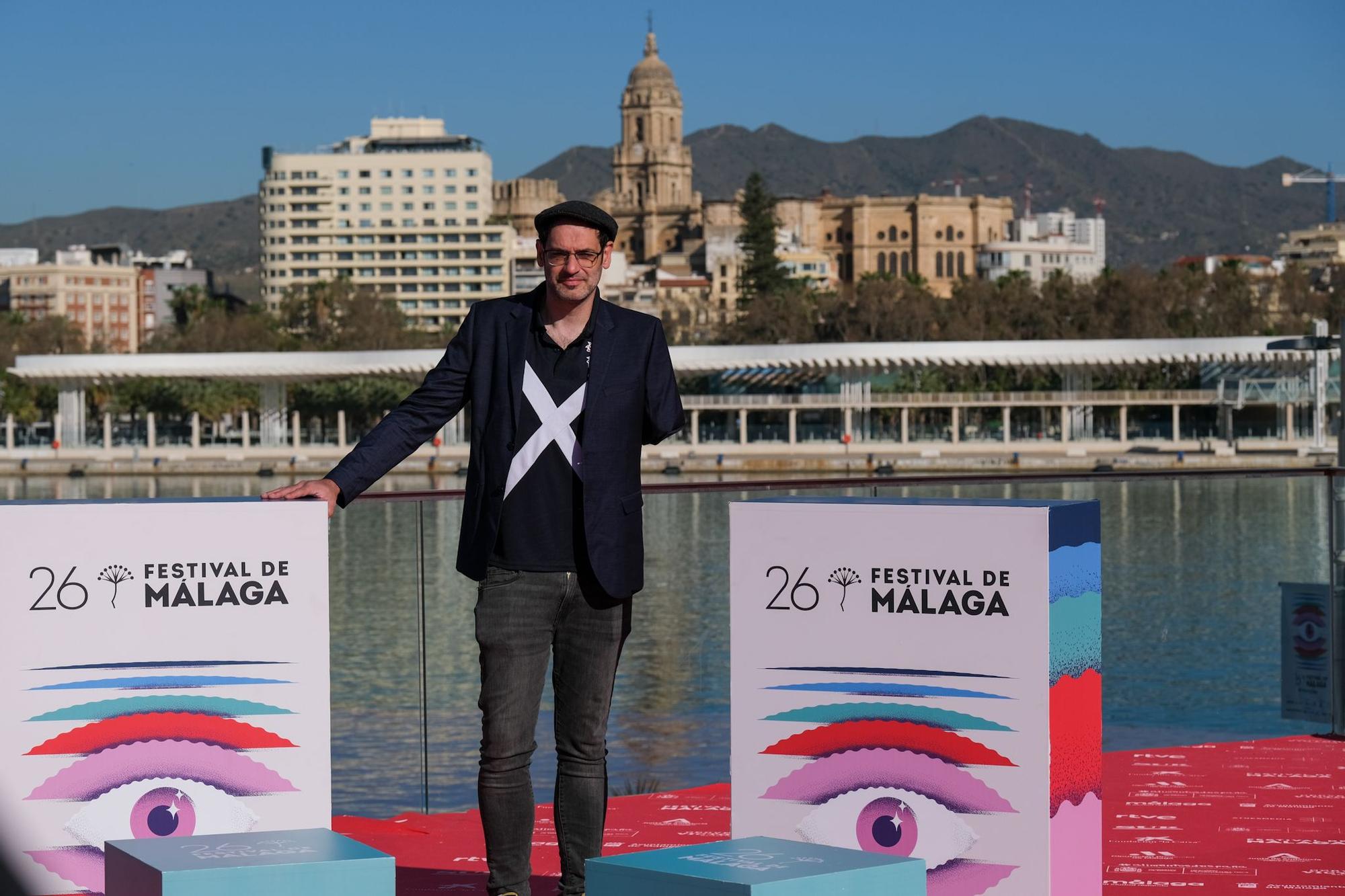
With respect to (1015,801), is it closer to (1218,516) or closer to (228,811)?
(228,811)

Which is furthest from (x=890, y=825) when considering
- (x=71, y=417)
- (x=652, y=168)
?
(x=652, y=168)

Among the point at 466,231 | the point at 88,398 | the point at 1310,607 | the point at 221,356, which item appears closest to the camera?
the point at 1310,607

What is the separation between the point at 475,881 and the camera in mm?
4309

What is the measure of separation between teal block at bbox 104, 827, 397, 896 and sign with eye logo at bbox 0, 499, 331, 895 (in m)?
0.64

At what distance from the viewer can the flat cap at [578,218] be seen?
11.9 feet

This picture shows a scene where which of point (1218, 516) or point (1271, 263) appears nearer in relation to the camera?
point (1218, 516)

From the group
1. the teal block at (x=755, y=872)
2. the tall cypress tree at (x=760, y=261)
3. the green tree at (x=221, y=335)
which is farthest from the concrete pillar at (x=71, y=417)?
the teal block at (x=755, y=872)

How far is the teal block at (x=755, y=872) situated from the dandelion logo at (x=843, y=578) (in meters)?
0.75

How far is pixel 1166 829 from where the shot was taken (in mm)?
4914

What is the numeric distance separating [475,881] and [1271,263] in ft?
455

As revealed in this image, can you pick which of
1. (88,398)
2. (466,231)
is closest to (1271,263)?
(466,231)

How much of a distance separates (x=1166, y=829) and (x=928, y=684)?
1523 millimetres

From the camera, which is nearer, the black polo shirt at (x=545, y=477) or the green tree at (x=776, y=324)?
the black polo shirt at (x=545, y=477)

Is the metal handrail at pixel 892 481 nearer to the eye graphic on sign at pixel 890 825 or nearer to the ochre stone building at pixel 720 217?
the eye graphic on sign at pixel 890 825
